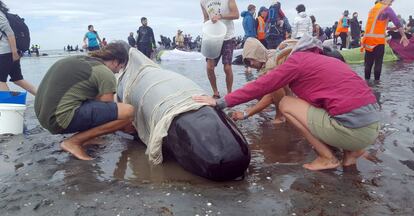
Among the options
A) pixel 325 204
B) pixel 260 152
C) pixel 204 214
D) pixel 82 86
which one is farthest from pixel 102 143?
pixel 325 204

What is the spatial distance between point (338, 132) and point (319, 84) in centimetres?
41

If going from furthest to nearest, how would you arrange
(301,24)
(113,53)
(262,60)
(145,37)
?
(145,37) < (301,24) < (262,60) < (113,53)

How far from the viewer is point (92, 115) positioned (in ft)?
12.0

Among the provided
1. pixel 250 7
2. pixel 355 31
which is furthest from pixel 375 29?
pixel 355 31

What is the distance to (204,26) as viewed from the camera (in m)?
6.32

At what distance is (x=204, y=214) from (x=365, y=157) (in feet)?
5.94

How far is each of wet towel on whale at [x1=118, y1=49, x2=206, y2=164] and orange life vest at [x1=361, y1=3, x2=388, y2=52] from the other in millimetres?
5036

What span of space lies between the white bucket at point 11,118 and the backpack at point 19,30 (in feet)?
5.17

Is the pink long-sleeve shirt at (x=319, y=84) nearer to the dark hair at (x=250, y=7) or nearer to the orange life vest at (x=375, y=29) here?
the orange life vest at (x=375, y=29)

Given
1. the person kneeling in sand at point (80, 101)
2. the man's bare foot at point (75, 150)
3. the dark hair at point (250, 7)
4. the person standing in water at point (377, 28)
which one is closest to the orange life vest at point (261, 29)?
the dark hair at point (250, 7)

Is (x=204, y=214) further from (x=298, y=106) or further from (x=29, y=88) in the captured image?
(x=29, y=88)

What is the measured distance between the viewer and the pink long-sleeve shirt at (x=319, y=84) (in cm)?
307

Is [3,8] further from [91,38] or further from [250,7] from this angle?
[91,38]

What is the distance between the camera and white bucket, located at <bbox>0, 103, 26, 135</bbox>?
4547 mm
